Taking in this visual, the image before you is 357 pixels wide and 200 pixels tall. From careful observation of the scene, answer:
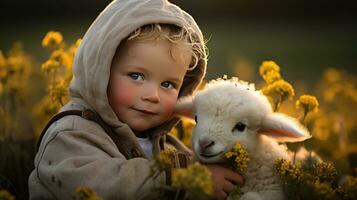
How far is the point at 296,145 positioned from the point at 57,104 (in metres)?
1.97

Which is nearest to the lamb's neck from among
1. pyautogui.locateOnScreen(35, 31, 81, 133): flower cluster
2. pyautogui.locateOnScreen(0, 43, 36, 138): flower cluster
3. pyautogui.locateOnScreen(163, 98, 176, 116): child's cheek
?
pyautogui.locateOnScreen(163, 98, 176, 116): child's cheek

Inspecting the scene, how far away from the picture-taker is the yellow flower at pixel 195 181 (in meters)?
3.25

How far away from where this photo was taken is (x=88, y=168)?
3.94 meters

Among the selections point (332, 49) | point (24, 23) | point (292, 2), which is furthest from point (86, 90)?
point (292, 2)

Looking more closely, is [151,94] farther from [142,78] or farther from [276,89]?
[276,89]

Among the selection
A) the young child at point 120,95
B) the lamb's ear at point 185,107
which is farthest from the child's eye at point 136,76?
the lamb's ear at point 185,107

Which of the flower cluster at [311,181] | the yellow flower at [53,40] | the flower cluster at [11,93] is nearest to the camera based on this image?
the flower cluster at [311,181]

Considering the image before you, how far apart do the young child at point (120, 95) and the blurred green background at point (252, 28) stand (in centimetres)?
801

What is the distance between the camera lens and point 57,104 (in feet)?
18.1

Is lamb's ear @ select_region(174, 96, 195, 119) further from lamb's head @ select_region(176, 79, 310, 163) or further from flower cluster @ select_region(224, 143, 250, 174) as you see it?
flower cluster @ select_region(224, 143, 250, 174)

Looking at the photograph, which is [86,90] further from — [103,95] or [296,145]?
[296,145]

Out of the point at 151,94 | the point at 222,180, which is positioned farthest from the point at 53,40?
the point at 222,180

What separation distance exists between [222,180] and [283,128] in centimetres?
51

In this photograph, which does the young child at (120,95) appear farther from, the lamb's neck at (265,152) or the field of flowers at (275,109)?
the field of flowers at (275,109)
